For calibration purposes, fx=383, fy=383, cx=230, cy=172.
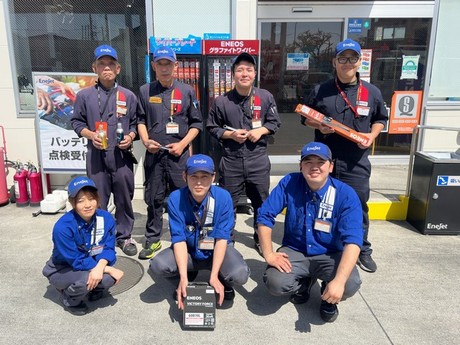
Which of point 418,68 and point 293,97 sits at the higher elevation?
point 418,68

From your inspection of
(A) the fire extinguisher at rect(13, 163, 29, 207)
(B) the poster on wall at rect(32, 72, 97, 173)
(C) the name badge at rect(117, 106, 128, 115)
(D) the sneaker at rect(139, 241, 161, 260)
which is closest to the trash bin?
(D) the sneaker at rect(139, 241, 161, 260)

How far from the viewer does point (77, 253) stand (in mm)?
2742

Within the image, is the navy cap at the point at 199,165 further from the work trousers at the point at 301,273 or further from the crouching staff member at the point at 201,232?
the work trousers at the point at 301,273

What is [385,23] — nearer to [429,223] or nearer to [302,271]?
[429,223]

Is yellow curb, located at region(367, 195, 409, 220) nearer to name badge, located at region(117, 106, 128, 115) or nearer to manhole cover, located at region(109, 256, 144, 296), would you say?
manhole cover, located at region(109, 256, 144, 296)

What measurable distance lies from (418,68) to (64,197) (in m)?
5.68

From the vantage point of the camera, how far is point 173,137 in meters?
3.60

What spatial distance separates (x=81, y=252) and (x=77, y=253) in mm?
40

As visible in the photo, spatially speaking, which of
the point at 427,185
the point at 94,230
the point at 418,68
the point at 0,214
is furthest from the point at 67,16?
the point at 418,68

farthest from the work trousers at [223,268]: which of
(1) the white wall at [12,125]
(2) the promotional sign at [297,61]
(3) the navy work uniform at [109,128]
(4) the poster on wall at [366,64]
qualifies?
(4) the poster on wall at [366,64]

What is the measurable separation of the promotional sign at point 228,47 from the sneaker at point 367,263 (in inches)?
103

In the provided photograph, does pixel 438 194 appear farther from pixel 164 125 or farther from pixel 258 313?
pixel 164 125

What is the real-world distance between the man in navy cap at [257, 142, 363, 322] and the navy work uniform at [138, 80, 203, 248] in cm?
114

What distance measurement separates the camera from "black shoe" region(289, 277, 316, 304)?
293 centimetres
